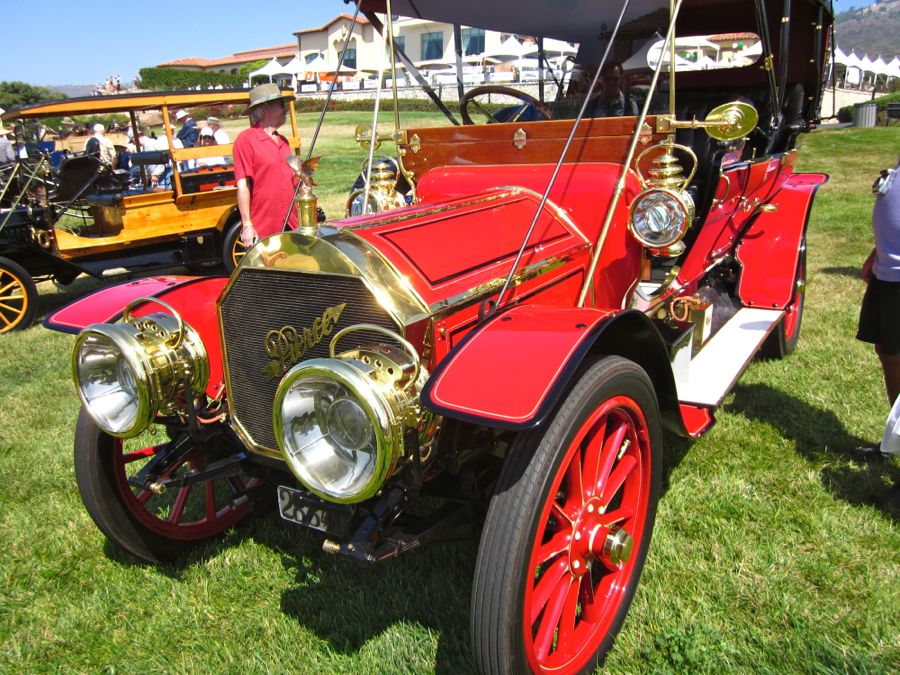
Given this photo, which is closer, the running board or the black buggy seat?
the running board

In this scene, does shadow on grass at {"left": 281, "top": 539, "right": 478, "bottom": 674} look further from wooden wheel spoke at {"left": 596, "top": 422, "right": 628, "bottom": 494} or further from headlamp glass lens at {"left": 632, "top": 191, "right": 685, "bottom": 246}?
headlamp glass lens at {"left": 632, "top": 191, "right": 685, "bottom": 246}

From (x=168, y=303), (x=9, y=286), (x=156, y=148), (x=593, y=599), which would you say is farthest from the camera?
(x=156, y=148)

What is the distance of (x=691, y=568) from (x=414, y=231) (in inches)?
60.8

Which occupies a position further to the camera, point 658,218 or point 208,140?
point 208,140

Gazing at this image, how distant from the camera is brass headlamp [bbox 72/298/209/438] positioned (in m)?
2.15

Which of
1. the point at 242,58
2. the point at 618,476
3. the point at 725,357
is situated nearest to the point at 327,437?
the point at 618,476

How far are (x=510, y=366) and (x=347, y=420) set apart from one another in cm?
44

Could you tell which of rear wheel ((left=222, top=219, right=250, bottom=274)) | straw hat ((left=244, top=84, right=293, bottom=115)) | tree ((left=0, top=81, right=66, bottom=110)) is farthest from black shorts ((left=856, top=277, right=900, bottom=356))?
tree ((left=0, top=81, right=66, bottom=110))

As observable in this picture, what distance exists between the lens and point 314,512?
198 cm

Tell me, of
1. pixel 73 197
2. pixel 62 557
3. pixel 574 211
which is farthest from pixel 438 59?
pixel 73 197

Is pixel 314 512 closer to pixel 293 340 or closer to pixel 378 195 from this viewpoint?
pixel 293 340

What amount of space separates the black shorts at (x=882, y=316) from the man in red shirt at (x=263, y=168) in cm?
350

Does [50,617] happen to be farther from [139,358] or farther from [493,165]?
[493,165]

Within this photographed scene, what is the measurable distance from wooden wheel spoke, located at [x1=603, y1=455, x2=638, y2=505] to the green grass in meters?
0.48
